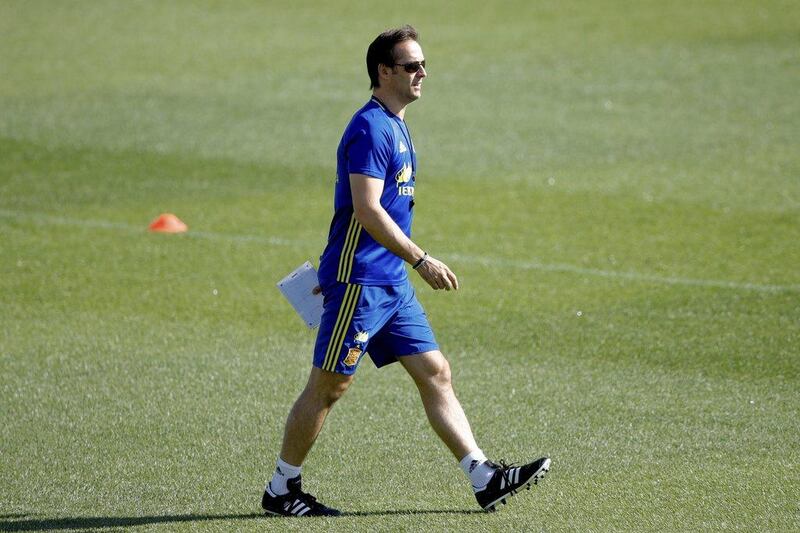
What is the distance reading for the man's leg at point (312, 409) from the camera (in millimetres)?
6172

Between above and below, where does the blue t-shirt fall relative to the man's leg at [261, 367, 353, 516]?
above

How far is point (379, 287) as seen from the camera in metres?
6.16

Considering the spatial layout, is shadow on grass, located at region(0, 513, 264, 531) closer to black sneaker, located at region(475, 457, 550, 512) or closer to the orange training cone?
black sneaker, located at region(475, 457, 550, 512)

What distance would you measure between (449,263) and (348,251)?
5568mm

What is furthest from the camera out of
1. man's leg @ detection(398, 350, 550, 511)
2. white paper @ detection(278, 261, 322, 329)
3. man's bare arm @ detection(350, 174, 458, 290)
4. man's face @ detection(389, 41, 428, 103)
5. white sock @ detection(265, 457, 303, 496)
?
white paper @ detection(278, 261, 322, 329)

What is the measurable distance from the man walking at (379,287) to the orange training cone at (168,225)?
6.70 meters

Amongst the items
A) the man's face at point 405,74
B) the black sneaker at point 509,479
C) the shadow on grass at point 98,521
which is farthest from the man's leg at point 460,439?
the man's face at point 405,74

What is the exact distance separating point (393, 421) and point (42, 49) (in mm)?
17876

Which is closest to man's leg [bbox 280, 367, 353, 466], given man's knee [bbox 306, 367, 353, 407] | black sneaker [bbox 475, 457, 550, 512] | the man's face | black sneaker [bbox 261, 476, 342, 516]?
man's knee [bbox 306, 367, 353, 407]

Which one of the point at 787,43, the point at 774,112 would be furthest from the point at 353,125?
the point at 787,43

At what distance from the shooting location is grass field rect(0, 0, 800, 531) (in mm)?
6660

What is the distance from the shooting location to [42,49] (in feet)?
76.7

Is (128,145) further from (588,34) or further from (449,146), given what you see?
(588,34)

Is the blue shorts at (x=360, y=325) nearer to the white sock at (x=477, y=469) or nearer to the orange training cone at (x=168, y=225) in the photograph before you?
the white sock at (x=477, y=469)
